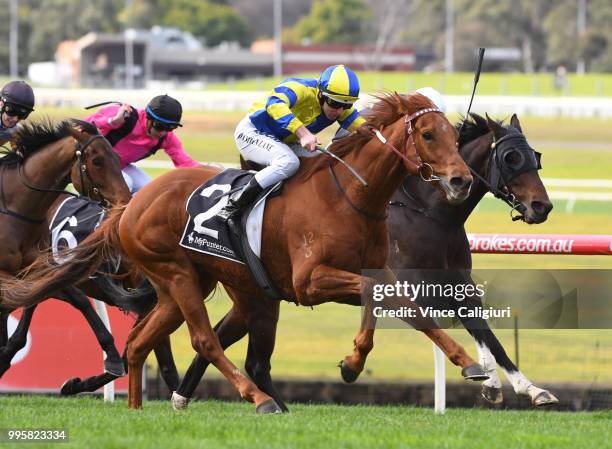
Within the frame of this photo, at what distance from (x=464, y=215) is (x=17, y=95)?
Answer: 284 cm

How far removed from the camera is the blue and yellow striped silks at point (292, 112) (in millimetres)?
6237

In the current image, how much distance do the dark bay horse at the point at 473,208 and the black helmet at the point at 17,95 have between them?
2.36 meters

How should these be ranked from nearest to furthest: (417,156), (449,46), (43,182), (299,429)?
(299,429)
(417,156)
(43,182)
(449,46)

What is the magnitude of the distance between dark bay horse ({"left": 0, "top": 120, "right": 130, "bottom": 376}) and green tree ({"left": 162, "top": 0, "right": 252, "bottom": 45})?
262ft

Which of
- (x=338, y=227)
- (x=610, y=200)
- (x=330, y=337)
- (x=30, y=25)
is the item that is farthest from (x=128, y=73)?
(x=338, y=227)

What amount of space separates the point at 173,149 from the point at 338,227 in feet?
7.55

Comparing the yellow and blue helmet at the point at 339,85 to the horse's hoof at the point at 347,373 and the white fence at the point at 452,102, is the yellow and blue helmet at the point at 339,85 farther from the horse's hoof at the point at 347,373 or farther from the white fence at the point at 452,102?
the white fence at the point at 452,102

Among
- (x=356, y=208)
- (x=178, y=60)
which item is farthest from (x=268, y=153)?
(x=178, y=60)

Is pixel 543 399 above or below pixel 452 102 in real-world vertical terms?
above

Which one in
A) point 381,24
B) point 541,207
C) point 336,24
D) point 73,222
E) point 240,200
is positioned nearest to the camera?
point 240,200

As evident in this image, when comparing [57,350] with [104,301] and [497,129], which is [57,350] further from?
[497,129]

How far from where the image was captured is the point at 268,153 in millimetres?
6402

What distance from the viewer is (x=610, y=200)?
22562 mm

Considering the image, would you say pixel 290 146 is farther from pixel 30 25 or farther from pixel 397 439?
pixel 30 25
